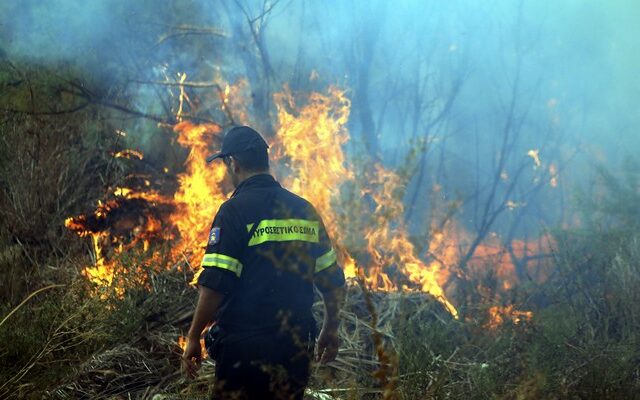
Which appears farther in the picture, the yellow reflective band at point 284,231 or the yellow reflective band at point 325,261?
the yellow reflective band at point 325,261

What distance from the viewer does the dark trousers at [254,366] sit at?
9.23 feet

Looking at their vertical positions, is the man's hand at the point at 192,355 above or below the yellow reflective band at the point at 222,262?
below

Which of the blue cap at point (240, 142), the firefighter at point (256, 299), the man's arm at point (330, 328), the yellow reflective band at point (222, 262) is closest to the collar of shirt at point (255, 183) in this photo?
the firefighter at point (256, 299)

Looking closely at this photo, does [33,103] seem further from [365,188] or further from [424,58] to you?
[424,58]

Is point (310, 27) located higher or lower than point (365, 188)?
higher

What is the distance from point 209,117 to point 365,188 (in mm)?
2958

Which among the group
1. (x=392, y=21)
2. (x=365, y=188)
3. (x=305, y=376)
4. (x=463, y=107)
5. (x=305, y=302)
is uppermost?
(x=392, y=21)

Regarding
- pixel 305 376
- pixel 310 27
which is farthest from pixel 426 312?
pixel 310 27

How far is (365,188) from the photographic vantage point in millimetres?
9633

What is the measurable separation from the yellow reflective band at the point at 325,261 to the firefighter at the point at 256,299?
12 centimetres

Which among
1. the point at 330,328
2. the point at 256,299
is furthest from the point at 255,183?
the point at 330,328

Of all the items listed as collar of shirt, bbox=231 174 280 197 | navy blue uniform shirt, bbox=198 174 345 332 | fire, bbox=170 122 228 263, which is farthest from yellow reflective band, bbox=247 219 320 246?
fire, bbox=170 122 228 263

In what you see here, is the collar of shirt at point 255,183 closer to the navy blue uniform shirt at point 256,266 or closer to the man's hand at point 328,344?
the navy blue uniform shirt at point 256,266

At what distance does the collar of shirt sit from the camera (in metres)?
3.09
